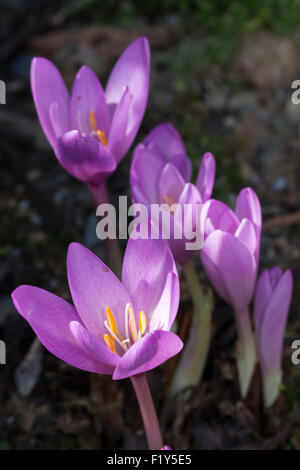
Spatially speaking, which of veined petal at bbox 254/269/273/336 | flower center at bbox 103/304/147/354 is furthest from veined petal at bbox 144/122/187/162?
flower center at bbox 103/304/147/354

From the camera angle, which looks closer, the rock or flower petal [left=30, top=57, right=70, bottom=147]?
flower petal [left=30, top=57, right=70, bottom=147]

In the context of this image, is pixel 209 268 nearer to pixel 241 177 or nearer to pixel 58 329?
pixel 58 329

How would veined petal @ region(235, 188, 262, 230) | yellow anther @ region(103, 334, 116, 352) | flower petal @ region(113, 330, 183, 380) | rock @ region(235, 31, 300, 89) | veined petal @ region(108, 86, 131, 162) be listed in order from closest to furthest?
flower petal @ region(113, 330, 183, 380) → yellow anther @ region(103, 334, 116, 352) → veined petal @ region(235, 188, 262, 230) → veined petal @ region(108, 86, 131, 162) → rock @ region(235, 31, 300, 89)

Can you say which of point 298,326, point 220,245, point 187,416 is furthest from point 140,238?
point 298,326

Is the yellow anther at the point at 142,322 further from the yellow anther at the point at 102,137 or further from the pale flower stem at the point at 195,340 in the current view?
the yellow anther at the point at 102,137

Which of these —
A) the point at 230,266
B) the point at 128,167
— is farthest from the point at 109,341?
the point at 128,167

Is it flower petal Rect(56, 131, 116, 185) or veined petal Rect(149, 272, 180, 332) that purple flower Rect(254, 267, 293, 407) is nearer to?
veined petal Rect(149, 272, 180, 332)

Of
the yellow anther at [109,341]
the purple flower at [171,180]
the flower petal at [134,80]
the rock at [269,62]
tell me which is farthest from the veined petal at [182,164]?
the rock at [269,62]
